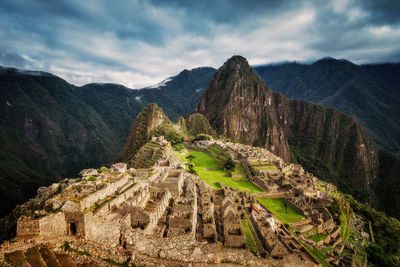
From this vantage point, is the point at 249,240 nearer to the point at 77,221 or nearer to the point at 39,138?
the point at 77,221

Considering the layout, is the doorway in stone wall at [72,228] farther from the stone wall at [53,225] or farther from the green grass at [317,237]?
the green grass at [317,237]

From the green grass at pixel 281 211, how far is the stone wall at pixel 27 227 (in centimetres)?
2888

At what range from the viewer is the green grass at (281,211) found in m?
29.4

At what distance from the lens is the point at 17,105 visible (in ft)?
532

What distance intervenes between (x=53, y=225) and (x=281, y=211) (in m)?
32.2

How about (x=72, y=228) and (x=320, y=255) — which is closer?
(x=72, y=228)

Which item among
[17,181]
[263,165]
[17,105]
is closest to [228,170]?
[263,165]

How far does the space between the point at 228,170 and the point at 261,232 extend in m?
30.0

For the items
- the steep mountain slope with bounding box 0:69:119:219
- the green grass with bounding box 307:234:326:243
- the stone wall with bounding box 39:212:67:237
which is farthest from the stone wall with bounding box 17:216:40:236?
the steep mountain slope with bounding box 0:69:119:219

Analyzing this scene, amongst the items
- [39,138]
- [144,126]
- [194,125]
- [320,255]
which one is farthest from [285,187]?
[39,138]

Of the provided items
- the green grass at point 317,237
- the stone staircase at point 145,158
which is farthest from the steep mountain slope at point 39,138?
the green grass at point 317,237

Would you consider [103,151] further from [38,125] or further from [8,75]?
[8,75]

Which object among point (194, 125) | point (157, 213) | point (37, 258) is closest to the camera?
point (37, 258)

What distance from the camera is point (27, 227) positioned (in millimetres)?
8344
